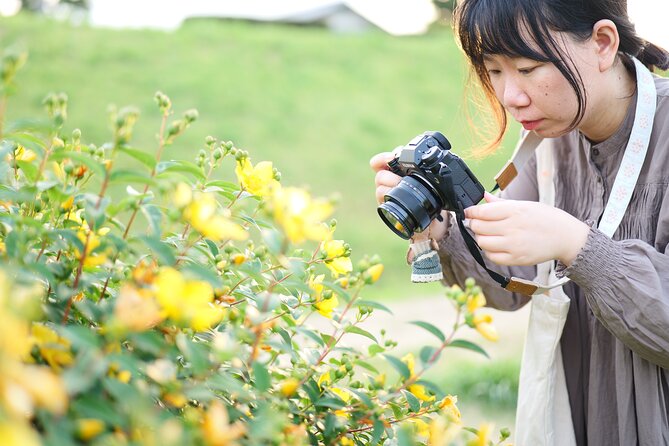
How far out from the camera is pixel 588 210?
1.20 meters

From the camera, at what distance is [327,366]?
79cm

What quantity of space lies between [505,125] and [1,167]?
2.86 ft

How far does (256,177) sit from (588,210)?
0.63m

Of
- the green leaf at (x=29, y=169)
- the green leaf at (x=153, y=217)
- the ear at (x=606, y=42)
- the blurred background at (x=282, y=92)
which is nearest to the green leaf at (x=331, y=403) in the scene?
the green leaf at (x=153, y=217)

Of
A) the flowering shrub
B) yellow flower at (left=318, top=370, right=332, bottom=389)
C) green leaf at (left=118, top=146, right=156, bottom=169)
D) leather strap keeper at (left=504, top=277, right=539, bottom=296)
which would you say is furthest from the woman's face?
green leaf at (left=118, top=146, right=156, bottom=169)

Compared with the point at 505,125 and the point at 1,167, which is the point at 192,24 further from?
the point at 1,167

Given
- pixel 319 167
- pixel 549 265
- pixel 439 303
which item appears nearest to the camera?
pixel 549 265

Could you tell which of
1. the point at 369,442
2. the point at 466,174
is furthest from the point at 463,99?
the point at 369,442

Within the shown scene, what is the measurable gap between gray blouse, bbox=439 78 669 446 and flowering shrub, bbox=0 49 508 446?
0.32m

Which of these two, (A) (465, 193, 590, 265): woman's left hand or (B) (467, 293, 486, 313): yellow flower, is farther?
(A) (465, 193, 590, 265): woman's left hand

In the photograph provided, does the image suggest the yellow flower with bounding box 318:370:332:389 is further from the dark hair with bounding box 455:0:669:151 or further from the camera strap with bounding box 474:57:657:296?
the dark hair with bounding box 455:0:669:151

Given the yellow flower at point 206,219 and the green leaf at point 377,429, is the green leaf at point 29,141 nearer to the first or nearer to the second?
the yellow flower at point 206,219

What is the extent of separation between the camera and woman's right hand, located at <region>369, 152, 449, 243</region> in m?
1.14

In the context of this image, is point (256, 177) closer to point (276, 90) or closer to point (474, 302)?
point (474, 302)
